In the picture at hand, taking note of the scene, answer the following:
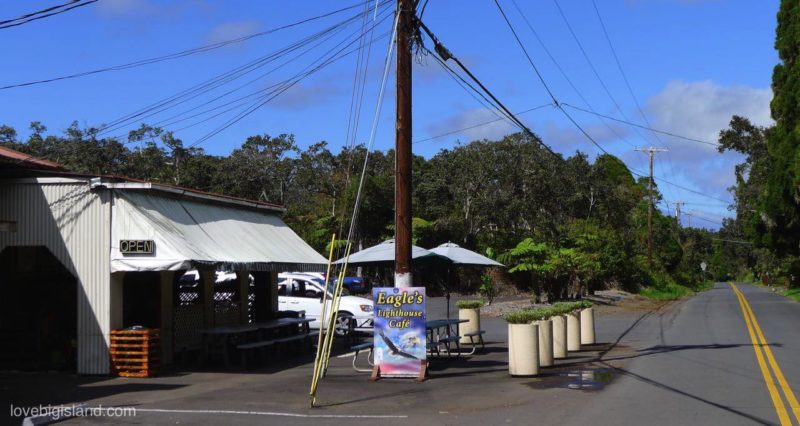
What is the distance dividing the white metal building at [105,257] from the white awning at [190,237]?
0.02 metres

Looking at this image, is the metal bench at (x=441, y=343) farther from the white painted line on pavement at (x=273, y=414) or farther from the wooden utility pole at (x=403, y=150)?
the white painted line on pavement at (x=273, y=414)

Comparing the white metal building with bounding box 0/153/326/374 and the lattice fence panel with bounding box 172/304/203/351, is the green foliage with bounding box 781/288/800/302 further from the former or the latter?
the white metal building with bounding box 0/153/326/374

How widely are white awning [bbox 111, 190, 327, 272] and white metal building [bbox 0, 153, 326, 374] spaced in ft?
0.08

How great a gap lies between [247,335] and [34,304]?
4478 mm

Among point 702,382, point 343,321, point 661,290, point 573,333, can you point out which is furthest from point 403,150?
point 661,290

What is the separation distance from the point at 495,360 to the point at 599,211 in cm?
4018

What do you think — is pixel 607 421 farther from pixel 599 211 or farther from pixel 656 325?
pixel 599 211

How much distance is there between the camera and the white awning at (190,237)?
15.1 m

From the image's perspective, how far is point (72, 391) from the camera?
13258 mm

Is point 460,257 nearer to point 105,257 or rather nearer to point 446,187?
point 105,257

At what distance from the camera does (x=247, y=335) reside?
18.2 meters

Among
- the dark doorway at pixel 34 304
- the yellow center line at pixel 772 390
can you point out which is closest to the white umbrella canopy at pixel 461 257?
the yellow center line at pixel 772 390

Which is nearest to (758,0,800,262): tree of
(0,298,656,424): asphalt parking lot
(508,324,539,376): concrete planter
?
(508,324,539,376): concrete planter

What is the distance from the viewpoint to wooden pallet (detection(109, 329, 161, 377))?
1510 cm
